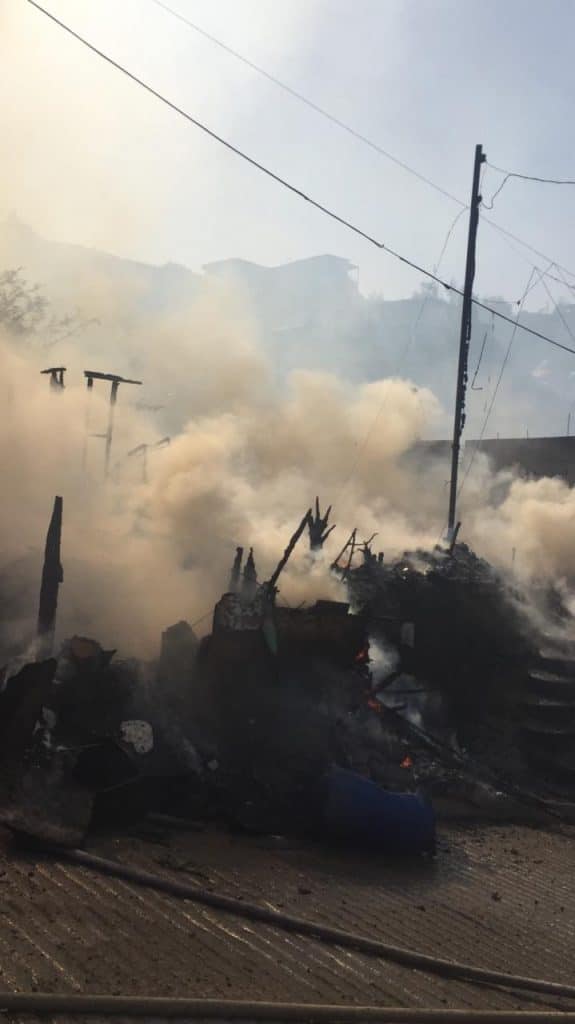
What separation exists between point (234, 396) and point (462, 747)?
16.9 meters

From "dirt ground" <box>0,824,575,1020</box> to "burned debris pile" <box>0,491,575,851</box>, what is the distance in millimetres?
434

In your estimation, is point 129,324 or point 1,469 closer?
point 1,469

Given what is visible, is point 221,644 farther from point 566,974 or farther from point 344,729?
point 566,974

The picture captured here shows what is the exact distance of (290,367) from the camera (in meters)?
47.2

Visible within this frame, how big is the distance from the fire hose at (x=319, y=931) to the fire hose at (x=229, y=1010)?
855 millimetres

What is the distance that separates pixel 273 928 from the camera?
597 centimetres

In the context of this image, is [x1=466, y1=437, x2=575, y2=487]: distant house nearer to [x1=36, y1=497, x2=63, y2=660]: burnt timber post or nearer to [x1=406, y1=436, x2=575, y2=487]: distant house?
[x1=406, y1=436, x2=575, y2=487]: distant house

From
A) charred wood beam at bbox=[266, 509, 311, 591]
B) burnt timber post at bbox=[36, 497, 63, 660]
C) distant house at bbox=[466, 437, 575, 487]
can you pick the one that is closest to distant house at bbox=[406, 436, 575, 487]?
distant house at bbox=[466, 437, 575, 487]

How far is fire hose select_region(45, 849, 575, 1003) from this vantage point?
19.0 ft

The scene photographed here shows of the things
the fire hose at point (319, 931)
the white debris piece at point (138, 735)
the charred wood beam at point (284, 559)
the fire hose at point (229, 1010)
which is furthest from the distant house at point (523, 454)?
the fire hose at point (229, 1010)

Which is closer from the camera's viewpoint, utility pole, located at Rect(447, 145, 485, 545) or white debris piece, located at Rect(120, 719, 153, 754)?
white debris piece, located at Rect(120, 719, 153, 754)

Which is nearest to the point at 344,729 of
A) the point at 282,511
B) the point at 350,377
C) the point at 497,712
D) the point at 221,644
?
the point at 221,644

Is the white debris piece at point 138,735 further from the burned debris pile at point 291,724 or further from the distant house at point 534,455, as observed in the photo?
the distant house at point 534,455

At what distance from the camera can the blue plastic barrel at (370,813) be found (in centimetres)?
808
